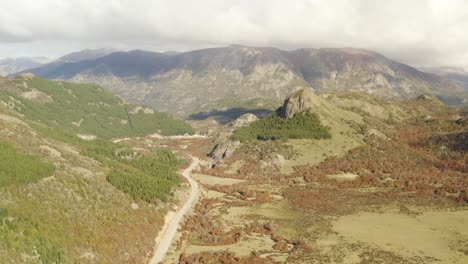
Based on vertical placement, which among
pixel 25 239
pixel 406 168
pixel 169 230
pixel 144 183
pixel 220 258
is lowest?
pixel 169 230

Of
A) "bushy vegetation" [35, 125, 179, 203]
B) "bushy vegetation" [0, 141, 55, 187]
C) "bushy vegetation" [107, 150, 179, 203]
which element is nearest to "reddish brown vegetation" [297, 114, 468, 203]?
"bushy vegetation" [107, 150, 179, 203]

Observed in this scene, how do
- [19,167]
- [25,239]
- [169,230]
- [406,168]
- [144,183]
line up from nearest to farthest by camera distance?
[25,239] < [19,167] < [169,230] < [144,183] < [406,168]

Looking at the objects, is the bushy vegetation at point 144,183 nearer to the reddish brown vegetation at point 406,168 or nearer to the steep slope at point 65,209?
the steep slope at point 65,209

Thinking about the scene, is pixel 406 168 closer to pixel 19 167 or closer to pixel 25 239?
pixel 19 167

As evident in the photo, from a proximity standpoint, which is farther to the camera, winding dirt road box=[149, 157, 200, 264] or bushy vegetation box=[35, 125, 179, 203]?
bushy vegetation box=[35, 125, 179, 203]

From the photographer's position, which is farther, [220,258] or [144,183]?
[144,183]

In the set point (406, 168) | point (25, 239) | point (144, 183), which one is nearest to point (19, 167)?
point (25, 239)

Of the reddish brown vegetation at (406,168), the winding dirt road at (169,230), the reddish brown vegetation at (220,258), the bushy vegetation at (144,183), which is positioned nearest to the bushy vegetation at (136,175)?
the bushy vegetation at (144,183)

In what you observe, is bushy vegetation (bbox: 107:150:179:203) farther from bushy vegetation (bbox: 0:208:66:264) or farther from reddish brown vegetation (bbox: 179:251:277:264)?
bushy vegetation (bbox: 0:208:66:264)

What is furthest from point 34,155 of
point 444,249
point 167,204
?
point 444,249
